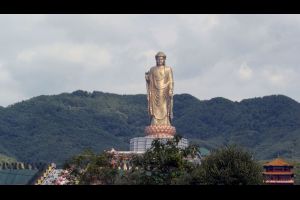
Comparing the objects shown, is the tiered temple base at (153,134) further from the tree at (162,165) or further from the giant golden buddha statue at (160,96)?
the tree at (162,165)

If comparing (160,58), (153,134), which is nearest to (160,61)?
(160,58)

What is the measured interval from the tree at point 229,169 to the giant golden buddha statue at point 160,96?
32788 millimetres

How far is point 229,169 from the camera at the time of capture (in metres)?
25.2

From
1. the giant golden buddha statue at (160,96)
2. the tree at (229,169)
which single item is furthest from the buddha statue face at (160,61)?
the tree at (229,169)

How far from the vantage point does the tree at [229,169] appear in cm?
2505

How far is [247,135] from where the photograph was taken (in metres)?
108

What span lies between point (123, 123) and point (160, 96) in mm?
56450

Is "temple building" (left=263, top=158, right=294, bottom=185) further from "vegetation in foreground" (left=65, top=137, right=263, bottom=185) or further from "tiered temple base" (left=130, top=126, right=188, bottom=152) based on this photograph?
"vegetation in foreground" (left=65, top=137, right=263, bottom=185)

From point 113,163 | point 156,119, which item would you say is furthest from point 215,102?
point 113,163

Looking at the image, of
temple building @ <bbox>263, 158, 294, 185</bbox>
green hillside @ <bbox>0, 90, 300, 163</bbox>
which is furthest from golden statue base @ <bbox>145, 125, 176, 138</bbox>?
green hillside @ <bbox>0, 90, 300, 163</bbox>

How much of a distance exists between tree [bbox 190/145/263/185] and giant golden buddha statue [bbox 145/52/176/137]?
32788 mm

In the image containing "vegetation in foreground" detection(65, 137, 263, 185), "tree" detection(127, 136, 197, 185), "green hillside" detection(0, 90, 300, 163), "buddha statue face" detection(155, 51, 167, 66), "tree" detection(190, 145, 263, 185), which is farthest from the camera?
"green hillside" detection(0, 90, 300, 163)

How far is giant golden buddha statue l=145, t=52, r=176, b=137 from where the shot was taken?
194ft
